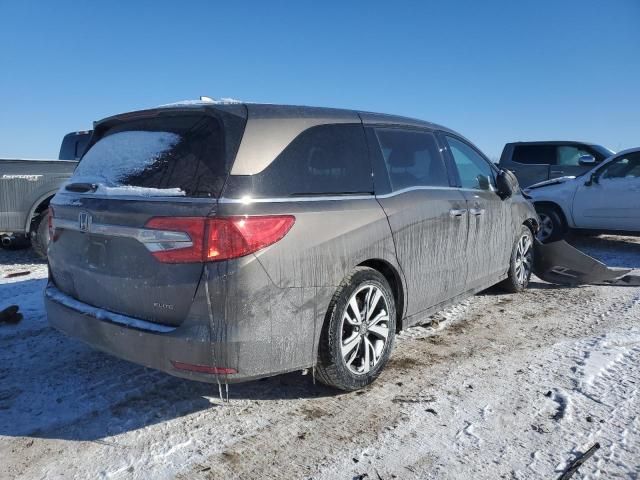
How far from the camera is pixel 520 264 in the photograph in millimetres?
5469

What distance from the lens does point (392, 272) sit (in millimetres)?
3385

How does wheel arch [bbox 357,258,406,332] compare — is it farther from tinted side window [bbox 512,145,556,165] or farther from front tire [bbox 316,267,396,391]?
tinted side window [bbox 512,145,556,165]

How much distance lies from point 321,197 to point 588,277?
4355 millimetres

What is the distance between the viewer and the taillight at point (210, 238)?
240 cm

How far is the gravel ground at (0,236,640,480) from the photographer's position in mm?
2404

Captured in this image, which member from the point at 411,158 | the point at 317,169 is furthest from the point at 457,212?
the point at 317,169

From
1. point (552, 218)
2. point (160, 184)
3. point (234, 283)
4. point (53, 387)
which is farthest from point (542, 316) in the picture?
point (552, 218)

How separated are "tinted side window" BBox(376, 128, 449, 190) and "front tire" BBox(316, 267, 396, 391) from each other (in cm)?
→ 77

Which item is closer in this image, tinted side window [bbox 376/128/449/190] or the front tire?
the front tire

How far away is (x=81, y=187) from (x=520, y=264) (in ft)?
14.5

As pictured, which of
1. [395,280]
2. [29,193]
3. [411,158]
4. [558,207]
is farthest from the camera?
[558,207]

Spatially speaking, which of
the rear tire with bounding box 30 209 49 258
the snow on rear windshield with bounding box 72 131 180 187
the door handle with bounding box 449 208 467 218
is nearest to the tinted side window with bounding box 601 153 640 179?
the door handle with bounding box 449 208 467 218

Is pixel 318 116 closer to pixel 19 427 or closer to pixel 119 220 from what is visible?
pixel 119 220

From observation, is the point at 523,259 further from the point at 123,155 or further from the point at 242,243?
the point at 123,155
